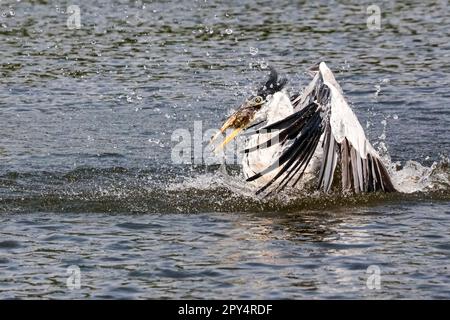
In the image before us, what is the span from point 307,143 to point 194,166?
6.67 feet

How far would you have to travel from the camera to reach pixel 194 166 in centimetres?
1137

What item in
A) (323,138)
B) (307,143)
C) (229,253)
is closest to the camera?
(229,253)

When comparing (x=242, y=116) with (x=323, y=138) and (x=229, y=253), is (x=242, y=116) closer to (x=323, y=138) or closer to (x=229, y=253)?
(x=323, y=138)

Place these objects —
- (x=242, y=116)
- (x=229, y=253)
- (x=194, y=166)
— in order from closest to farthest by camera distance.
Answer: (x=229, y=253) < (x=242, y=116) < (x=194, y=166)

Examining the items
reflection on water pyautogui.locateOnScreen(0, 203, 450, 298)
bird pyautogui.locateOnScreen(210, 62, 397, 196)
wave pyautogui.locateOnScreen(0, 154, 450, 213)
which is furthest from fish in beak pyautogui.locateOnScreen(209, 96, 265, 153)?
reflection on water pyautogui.locateOnScreen(0, 203, 450, 298)

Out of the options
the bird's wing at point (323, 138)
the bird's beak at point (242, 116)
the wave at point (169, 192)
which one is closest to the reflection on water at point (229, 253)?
the wave at point (169, 192)

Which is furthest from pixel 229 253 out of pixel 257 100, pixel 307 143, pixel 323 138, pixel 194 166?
pixel 194 166

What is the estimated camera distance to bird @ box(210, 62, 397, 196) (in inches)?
378

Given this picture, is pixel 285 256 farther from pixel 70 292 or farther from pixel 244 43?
pixel 244 43

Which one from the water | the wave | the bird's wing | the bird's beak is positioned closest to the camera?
the water

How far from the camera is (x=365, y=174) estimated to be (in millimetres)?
10148

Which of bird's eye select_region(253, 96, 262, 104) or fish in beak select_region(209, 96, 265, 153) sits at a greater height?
bird's eye select_region(253, 96, 262, 104)

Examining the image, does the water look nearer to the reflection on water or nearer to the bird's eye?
the reflection on water
